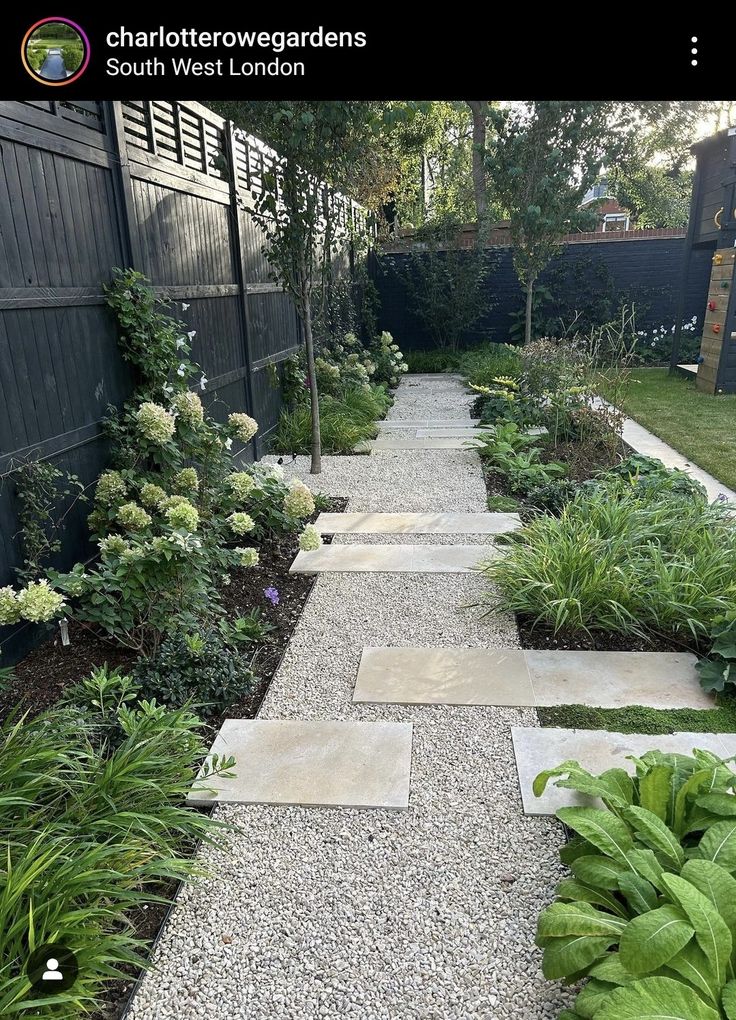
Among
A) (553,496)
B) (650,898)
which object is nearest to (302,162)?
(553,496)

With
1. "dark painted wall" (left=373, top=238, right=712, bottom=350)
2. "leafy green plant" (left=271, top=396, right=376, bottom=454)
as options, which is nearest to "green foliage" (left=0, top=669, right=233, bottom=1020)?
"leafy green plant" (left=271, top=396, right=376, bottom=454)

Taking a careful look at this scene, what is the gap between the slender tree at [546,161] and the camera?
8414 mm

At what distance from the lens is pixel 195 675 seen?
2.82m

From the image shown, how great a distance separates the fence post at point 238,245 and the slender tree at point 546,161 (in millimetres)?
3935

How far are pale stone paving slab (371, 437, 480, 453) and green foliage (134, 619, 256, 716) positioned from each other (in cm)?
447

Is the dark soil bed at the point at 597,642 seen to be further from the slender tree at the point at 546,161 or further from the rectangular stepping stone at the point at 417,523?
the slender tree at the point at 546,161

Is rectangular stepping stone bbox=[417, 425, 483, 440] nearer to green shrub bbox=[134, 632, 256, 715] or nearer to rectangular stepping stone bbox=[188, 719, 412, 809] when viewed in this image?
green shrub bbox=[134, 632, 256, 715]

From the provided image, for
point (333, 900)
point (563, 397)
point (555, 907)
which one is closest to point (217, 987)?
point (333, 900)

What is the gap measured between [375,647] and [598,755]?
1.18 metres

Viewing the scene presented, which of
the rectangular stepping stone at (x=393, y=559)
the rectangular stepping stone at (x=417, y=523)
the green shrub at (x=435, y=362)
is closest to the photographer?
the rectangular stepping stone at (x=393, y=559)

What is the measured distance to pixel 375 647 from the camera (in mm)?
3318
